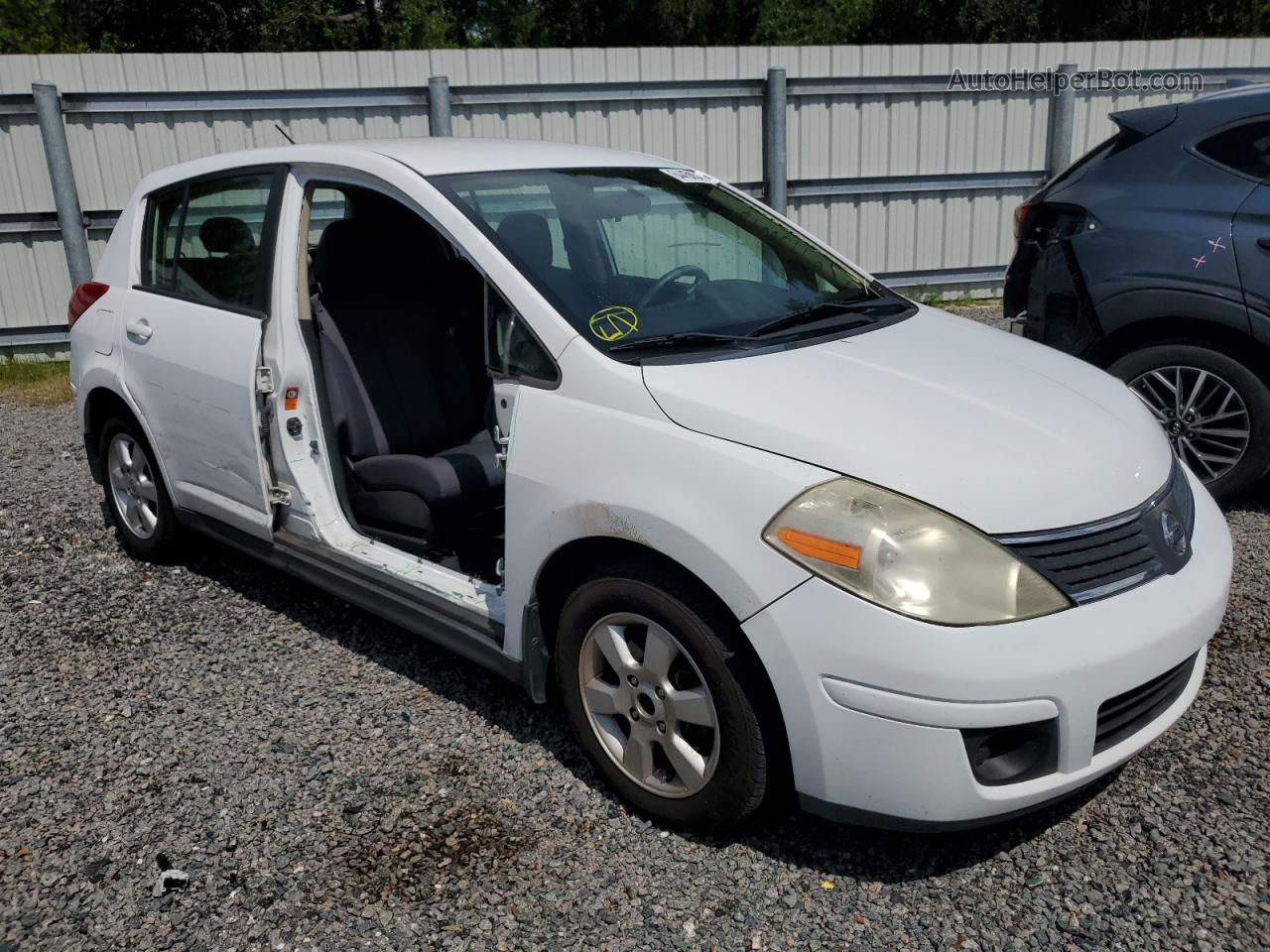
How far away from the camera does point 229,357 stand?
3.92 meters

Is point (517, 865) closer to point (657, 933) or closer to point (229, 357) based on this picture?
point (657, 933)

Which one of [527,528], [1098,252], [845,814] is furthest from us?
[1098,252]

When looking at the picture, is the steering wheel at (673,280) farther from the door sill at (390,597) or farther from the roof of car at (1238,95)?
the roof of car at (1238,95)

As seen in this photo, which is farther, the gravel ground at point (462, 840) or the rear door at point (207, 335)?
the rear door at point (207, 335)

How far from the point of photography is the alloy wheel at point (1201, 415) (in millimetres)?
4875

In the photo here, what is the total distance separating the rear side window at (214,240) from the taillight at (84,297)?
11.7 inches

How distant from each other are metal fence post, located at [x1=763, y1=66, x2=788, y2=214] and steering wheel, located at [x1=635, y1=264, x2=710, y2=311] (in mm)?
6917

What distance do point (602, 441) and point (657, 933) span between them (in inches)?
45.7

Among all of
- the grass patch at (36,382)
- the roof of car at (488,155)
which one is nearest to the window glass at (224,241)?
the roof of car at (488,155)

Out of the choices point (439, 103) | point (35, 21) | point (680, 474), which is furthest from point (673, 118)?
point (35, 21)

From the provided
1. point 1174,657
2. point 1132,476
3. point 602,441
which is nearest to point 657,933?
point 602,441

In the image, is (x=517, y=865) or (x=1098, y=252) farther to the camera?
(x=1098, y=252)

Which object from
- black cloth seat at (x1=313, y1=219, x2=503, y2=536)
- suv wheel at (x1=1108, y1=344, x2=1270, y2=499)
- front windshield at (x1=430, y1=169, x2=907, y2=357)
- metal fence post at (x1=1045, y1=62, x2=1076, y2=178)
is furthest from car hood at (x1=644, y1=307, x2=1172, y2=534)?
metal fence post at (x1=1045, y1=62, x2=1076, y2=178)

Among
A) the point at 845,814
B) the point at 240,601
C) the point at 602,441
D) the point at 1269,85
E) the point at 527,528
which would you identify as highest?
the point at 1269,85
